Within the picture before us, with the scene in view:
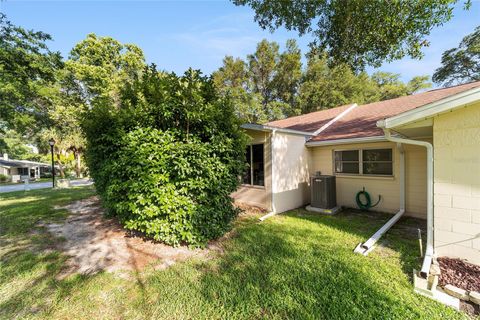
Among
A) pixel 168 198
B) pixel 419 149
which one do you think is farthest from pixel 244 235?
pixel 419 149

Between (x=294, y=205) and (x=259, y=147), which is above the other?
(x=259, y=147)

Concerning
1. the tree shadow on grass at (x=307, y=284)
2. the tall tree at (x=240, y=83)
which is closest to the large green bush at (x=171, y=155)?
the tree shadow on grass at (x=307, y=284)

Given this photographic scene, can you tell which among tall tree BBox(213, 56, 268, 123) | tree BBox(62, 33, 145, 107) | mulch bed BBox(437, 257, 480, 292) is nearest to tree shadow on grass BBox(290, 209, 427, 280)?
mulch bed BBox(437, 257, 480, 292)

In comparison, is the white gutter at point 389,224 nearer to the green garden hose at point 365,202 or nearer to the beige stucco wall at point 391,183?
the beige stucco wall at point 391,183

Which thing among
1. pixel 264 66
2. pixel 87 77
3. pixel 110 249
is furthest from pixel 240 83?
pixel 110 249

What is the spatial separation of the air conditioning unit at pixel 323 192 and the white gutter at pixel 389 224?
5.61ft

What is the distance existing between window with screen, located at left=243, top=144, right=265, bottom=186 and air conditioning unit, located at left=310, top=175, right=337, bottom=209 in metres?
1.79

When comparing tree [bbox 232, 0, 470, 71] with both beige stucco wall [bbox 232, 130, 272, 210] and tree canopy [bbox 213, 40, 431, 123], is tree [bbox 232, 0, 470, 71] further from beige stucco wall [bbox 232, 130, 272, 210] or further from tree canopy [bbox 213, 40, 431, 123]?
tree canopy [bbox 213, 40, 431, 123]

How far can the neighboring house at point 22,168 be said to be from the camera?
94.1ft

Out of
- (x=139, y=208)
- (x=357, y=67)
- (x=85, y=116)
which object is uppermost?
(x=357, y=67)

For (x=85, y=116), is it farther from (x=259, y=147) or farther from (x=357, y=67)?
(x=357, y=67)

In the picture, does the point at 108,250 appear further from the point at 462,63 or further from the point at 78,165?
the point at 78,165

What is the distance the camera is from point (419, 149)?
19.2 ft

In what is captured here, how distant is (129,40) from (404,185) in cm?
2782
